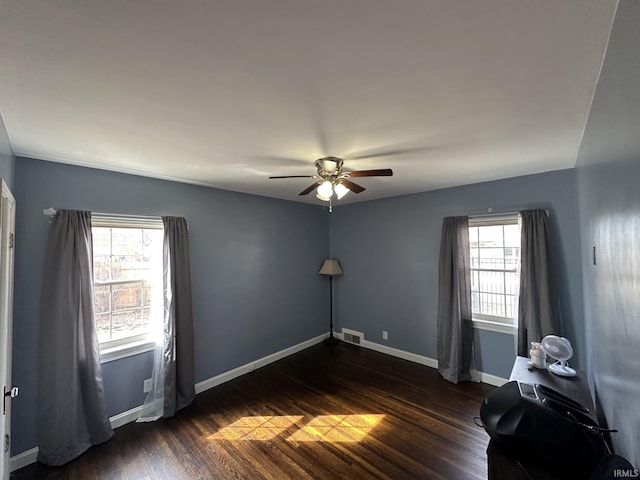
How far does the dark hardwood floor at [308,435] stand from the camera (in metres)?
2.12

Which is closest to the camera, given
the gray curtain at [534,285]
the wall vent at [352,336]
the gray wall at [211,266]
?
the gray wall at [211,266]

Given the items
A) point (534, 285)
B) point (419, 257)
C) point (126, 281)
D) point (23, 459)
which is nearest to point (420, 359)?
point (419, 257)

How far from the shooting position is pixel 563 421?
4.16 feet

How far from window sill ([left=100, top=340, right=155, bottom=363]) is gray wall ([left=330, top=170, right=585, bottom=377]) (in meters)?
3.13

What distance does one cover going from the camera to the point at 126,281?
2793mm

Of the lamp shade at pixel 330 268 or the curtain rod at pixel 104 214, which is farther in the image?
the lamp shade at pixel 330 268

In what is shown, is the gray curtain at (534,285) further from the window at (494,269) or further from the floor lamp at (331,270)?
the floor lamp at (331,270)

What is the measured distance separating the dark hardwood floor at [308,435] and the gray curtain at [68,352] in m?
0.19

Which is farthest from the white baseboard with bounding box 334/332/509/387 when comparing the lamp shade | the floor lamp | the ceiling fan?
the ceiling fan

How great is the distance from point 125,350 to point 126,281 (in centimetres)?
69

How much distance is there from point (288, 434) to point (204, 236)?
7.78ft

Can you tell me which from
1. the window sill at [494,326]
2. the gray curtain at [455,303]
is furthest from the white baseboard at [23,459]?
the window sill at [494,326]

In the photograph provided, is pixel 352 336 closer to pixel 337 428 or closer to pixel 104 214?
pixel 337 428

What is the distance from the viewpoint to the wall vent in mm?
4746
